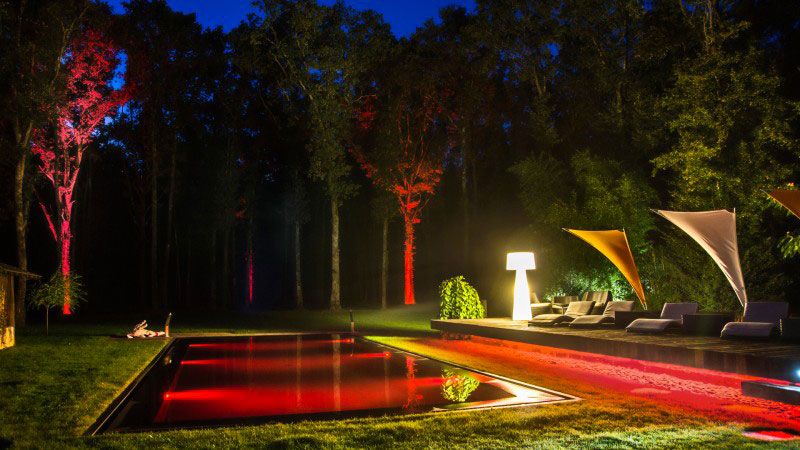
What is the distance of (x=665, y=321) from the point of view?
10312 mm

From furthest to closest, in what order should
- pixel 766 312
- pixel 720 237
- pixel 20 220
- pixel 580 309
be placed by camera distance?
pixel 20 220 → pixel 580 309 → pixel 720 237 → pixel 766 312

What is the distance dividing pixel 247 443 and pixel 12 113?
61.2 feet

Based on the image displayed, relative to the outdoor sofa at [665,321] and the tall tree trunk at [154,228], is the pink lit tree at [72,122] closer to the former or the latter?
the tall tree trunk at [154,228]

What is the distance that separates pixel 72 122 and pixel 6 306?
13.5 metres

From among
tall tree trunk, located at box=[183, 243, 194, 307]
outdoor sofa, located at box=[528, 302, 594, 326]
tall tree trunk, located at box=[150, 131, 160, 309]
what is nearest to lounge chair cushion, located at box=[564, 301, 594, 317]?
outdoor sofa, located at box=[528, 302, 594, 326]

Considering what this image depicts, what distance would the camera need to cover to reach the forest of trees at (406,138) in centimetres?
1606

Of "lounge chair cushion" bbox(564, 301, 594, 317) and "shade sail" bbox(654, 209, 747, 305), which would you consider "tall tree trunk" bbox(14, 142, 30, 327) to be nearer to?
"lounge chair cushion" bbox(564, 301, 594, 317)

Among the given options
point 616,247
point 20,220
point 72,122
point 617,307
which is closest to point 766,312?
point 617,307

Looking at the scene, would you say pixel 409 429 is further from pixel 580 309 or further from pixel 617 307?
pixel 580 309

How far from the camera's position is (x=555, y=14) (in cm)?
2492

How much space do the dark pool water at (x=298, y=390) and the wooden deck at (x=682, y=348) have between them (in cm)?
204

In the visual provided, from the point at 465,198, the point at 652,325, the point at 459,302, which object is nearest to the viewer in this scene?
the point at 652,325

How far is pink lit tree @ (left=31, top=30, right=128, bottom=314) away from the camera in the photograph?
23.9 m

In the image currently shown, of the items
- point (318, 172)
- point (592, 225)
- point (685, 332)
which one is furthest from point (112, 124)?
point (685, 332)
